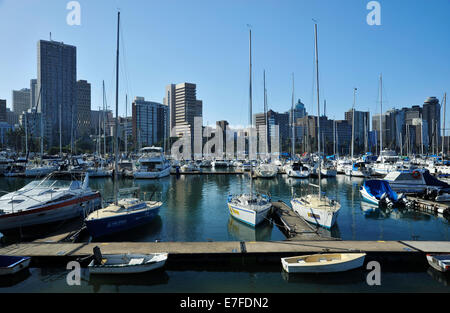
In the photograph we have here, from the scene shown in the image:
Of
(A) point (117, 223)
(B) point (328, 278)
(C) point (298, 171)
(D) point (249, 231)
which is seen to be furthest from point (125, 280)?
(C) point (298, 171)

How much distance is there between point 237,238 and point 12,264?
1325cm

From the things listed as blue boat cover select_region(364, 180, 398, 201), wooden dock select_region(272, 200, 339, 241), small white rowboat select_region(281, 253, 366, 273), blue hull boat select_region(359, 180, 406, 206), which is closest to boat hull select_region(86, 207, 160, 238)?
wooden dock select_region(272, 200, 339, 241)

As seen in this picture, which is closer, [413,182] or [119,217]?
[119,217]

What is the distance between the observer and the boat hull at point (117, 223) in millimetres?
18697

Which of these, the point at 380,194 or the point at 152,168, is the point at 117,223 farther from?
the point at 152,168

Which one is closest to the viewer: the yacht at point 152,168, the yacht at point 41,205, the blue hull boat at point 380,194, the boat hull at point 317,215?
the yacht at point 41,205

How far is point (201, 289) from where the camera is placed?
42.7 ft

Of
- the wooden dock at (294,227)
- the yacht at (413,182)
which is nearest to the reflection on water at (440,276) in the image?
the wooden dock at (294,227)

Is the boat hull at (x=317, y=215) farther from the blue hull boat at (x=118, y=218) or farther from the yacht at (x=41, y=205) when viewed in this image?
the yacht at (x=41, y=205)

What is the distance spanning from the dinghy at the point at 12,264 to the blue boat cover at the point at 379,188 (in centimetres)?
3299

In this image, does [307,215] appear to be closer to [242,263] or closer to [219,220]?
[219,220]

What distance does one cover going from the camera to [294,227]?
19969mm

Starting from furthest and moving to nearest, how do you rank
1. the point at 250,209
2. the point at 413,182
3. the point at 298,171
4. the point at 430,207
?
the point at 298,171 → the point at 413,182 → the point at 430,207 → the point at 250,209

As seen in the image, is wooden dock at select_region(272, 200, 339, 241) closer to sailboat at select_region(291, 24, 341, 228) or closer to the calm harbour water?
sailboat at select_region(291, 24, 341, 228)
